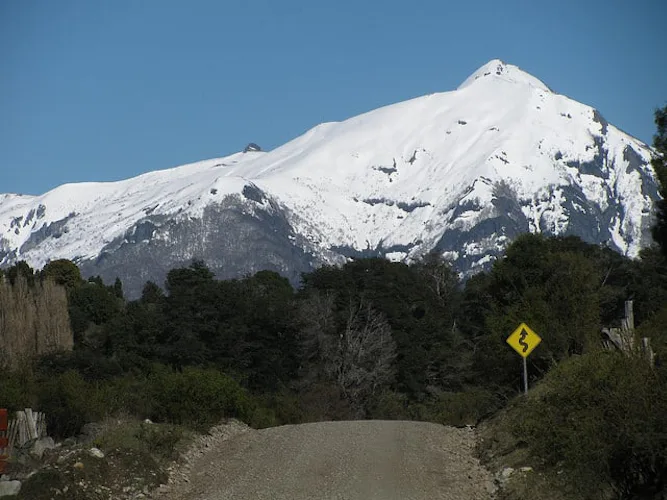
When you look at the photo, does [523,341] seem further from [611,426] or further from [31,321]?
[31,321]

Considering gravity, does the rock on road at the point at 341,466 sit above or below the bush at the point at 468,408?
above

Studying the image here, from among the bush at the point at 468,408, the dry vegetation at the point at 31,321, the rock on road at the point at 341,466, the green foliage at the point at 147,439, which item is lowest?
the bush at the point at 468,408

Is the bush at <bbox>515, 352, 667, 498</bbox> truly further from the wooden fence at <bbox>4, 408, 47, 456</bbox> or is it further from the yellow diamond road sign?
the wooden fence at <bbox>4, 408, 47, 456</bbox>

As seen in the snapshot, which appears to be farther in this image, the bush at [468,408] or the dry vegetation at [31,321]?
the dry vegetation at [31,321]

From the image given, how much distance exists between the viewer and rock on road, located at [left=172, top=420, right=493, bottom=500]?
60.6 feet

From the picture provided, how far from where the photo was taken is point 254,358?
224 ft

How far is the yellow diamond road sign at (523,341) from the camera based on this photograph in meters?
27.7

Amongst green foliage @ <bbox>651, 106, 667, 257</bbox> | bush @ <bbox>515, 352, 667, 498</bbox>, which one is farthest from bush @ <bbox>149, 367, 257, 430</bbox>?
green foliage @ <bbox>651, 106, 667, 257</bbox>

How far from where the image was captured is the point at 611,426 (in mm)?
17516

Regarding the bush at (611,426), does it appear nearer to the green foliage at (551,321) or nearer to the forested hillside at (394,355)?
the forested hillside at (394,355)

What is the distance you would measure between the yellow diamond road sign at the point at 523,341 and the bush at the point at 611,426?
687 centimetres

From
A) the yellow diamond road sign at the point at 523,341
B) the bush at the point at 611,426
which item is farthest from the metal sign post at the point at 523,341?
the bush at the point at 611,426

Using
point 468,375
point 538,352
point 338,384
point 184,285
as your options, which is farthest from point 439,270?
point 538,352

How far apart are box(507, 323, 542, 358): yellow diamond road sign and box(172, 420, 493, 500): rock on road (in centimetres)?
266
